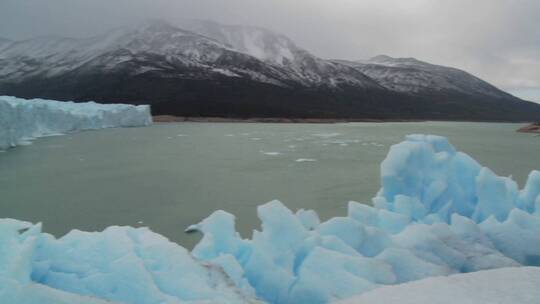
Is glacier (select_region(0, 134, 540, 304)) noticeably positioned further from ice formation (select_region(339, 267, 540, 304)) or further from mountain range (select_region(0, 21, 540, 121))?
mountain range (select_region(0, 21, 540, 121))

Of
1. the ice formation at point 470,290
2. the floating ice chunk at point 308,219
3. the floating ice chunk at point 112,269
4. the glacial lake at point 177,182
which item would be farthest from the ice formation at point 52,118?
the ice formation at point 470,290

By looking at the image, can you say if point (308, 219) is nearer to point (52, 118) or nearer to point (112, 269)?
point (112, 269)

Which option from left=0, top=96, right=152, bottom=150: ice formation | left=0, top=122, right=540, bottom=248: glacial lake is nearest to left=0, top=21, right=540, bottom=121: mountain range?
left=0, top=96, right=152, bottom=150: ice formation

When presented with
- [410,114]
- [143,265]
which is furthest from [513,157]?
[410,114]

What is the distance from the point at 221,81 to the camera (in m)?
62.1

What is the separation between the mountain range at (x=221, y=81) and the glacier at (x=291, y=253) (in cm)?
4268

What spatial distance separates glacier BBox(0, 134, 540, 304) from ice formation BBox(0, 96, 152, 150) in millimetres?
12468

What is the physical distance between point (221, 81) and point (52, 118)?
4218 centimetres

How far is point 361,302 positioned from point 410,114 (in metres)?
66.0

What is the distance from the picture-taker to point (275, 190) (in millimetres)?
8023

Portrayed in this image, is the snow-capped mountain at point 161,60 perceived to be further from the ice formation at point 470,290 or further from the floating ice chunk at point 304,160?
the ice formation at point 470,290

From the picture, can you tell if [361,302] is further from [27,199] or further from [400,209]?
[27,199]

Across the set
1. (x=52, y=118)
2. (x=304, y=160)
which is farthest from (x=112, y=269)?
(x=52, y=118)

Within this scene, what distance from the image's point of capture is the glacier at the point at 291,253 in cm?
261
